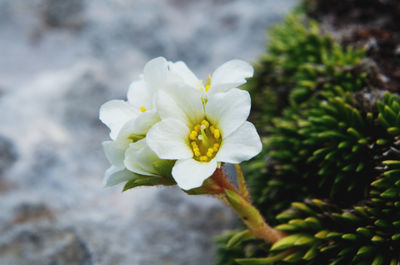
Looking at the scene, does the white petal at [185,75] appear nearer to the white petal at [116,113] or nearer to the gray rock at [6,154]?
the white petal at [116,113]

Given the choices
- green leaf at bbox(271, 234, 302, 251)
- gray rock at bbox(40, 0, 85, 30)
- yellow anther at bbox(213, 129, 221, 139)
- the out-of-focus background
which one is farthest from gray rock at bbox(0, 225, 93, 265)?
gray rock at bbox(40, 0, 85, 30)

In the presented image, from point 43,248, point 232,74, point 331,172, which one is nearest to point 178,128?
point 232,74

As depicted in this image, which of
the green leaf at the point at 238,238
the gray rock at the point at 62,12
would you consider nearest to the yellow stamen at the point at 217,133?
the green leaf at the point at 238,238

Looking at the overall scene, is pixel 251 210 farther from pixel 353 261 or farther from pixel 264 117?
pixel 264 117

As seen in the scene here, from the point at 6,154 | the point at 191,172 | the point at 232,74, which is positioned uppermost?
the point at 6,154

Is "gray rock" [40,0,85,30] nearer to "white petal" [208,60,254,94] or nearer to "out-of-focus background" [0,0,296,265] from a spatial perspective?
"out-of-focus background" [0,0,296,265]

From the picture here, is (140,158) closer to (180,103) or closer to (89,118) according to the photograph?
(180,103)
